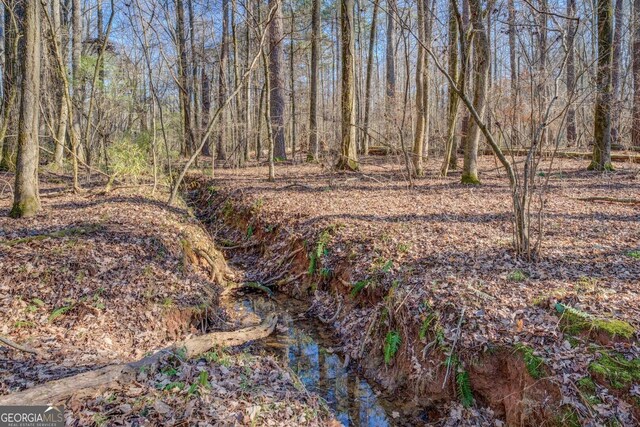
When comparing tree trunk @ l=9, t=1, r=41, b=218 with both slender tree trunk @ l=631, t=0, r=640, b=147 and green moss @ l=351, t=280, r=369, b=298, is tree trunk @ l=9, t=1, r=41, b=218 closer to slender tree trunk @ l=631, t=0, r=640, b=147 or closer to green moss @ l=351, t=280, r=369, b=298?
green moss @ l=351, t=280, r=369, b=298

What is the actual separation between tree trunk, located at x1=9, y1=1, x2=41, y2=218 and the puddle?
153 inches

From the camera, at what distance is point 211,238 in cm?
900

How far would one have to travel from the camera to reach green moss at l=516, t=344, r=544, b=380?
347 cm

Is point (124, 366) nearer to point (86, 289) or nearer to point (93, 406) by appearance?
point (93, 406)

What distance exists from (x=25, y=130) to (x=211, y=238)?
3911 millimetres

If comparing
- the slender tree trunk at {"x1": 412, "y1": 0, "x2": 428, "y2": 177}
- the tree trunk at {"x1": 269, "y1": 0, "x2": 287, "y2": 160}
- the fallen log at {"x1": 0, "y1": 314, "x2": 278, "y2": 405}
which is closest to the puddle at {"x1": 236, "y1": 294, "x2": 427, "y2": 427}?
the fallen log at {"x1": 0, "y1": 314, "x2": 278, "y2": 405}

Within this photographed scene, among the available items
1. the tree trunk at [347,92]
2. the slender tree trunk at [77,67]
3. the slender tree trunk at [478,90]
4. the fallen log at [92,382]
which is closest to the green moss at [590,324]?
the fallen log at [92,382]

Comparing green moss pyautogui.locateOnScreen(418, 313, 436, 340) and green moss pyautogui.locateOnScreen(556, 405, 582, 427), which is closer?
green moss pyautogui.locateOnScreen(556, 405, 582, 427)

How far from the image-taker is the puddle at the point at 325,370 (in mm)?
4086

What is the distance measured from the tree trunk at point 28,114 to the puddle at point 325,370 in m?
3.89

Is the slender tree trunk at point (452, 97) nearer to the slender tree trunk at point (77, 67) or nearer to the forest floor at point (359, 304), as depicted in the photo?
the forest floor at point (359, 304)

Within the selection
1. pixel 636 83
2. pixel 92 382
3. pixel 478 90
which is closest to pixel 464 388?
pixel 92 382

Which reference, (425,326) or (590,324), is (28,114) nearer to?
(425,326)

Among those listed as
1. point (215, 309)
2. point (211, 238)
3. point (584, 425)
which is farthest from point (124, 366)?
point (211, 238)
